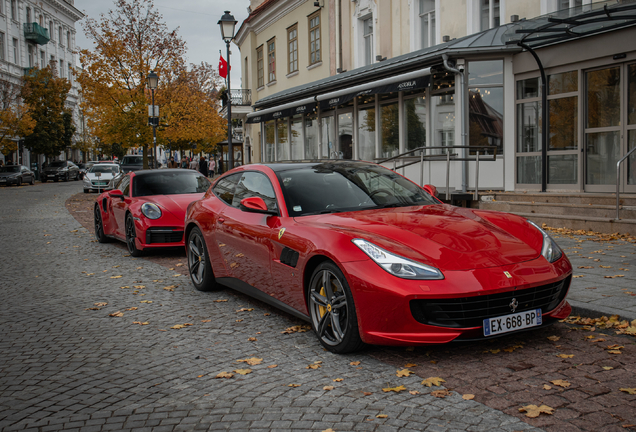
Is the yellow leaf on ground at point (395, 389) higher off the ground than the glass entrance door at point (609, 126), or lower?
lower

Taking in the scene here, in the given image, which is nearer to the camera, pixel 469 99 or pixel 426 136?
pixel 469 99

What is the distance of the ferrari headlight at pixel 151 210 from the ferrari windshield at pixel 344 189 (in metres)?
4.64

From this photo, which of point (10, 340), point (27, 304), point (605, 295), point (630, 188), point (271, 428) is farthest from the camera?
point (630, 188)

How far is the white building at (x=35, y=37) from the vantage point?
56.5 metres

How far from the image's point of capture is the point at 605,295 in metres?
5.80

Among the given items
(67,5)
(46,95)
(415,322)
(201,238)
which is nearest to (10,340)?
(201,238)

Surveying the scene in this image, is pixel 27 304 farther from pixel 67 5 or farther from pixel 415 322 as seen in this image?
pixel 67 5

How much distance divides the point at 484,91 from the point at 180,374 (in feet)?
42.0

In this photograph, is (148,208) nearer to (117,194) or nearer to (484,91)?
(117,194)

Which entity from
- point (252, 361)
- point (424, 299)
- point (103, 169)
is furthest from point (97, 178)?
point (424, 299)

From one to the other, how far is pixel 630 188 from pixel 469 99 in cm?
473

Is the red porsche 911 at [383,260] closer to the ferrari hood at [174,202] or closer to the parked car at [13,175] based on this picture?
the ferrari hood at [174,202]

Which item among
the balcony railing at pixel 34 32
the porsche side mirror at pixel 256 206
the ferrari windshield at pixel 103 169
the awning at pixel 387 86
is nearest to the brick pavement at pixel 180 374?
the porsche side mirror at pixel 256 206

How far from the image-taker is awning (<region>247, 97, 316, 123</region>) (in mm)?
22072
